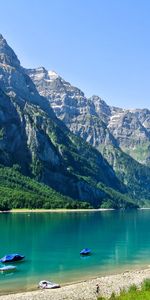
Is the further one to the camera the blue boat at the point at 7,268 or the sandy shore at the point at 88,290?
the blue boat at the point at 7,268

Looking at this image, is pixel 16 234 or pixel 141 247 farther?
pixel 16 234

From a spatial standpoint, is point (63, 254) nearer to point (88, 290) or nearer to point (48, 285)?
point (48, 285)

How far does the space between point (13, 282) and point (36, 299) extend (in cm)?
1891

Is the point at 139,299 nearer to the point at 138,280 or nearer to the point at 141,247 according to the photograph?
the point at 138,280

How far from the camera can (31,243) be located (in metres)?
156

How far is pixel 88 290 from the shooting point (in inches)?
3140

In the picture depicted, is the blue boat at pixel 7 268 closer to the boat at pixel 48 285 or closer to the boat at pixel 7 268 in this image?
the boat at pixel 7 268

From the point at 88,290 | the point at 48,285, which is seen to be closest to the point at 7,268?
the point at 48,285

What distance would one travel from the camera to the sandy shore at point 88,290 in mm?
73312

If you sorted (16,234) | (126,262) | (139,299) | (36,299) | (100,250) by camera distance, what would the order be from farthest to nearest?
(16,234), (100,250), (126,262), (36,299), (139,299)

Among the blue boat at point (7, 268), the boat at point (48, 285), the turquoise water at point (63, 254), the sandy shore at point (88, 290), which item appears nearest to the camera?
the sandy shore at point (88, 290)

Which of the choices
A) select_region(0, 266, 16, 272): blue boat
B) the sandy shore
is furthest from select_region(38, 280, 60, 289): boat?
select_region(0, 266, 16, 272): blue boat

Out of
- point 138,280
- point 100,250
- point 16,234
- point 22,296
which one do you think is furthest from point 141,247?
point 22,296

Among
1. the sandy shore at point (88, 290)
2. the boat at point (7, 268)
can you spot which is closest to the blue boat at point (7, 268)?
the boat at point (7, 268)
